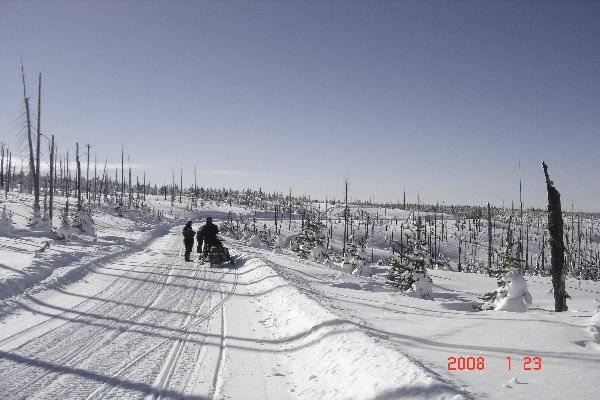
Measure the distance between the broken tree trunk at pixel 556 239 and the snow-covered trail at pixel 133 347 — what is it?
10137mm

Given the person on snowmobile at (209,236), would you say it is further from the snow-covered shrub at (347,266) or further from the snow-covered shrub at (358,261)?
the snow-covered shrub at (358,261)

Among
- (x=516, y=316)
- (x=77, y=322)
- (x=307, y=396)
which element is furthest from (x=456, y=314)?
(x=77, y=322)

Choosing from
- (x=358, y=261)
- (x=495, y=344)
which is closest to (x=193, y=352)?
(x=495, y=344)

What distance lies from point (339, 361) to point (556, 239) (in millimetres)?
10817

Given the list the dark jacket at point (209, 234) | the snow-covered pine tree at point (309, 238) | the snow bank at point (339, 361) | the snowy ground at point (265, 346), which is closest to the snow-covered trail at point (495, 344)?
the snowy ground at point (265, 346)

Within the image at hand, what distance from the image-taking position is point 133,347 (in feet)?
22.9

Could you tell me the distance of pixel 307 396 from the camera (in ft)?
17.9

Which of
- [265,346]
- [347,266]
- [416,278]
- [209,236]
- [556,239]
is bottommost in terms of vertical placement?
[347,266]

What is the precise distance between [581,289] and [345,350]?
4365cm

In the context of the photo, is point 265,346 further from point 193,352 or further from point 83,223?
point 83,223

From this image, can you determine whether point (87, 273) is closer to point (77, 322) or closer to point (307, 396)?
point (77, 322)

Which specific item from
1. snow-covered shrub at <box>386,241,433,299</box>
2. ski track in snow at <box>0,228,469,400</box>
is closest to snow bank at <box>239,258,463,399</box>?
ski track in snow at <box>0,228,469,400</box>

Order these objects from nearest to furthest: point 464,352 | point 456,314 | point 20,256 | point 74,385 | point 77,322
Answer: point 74,385, point 464,352, point 77,322, point 456,314, point 20,256

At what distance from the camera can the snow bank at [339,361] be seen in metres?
4.81
